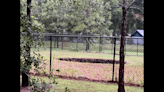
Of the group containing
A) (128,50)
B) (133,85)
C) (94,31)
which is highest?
(94,31)

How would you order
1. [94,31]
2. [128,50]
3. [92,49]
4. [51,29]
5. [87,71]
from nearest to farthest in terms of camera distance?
[87,71] < [92,49] < [128,50] < [94,31] < [51,29]

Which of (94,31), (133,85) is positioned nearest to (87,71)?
(133,85)

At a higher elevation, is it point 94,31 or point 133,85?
point 94,31

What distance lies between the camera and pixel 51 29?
1831cm

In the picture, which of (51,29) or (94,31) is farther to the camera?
(51,29)
